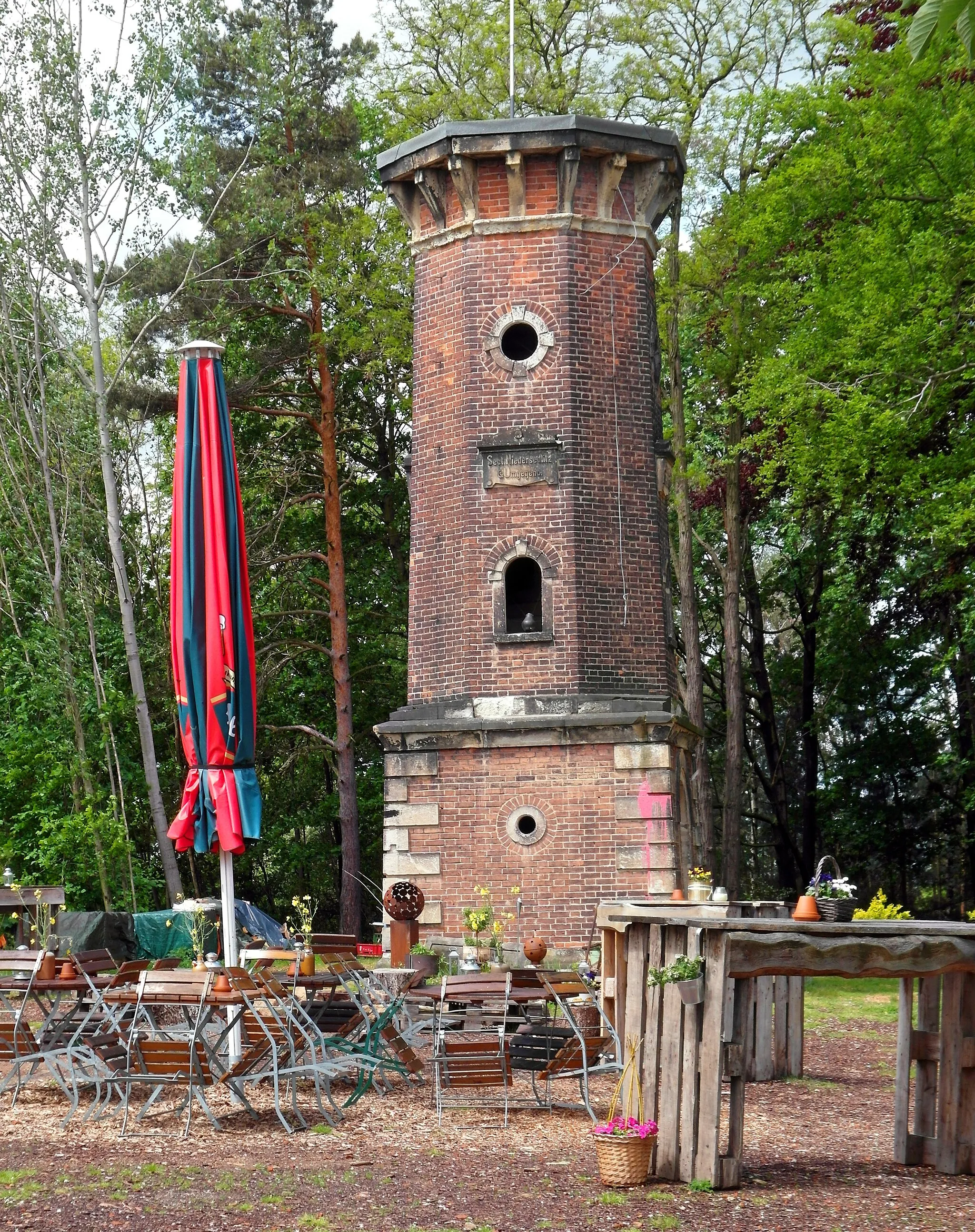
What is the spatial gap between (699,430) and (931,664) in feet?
21.0

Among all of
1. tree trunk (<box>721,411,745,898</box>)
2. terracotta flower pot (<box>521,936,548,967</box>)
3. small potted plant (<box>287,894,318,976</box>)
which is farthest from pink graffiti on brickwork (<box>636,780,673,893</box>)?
tree trunk (<box>721,411,745,898</box>)

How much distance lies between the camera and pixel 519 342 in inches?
671

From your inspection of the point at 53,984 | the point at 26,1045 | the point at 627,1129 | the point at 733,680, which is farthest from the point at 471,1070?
the point at 733,680

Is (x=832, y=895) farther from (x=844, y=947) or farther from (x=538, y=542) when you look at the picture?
(x=538, y=542)

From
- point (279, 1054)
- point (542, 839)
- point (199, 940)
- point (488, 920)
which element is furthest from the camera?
point (542, 839)

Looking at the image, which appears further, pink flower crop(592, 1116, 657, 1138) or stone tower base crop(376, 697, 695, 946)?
stone tower base crop(376, 697, 695, 946)

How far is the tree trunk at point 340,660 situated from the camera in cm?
2473

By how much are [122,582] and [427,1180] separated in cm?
1627

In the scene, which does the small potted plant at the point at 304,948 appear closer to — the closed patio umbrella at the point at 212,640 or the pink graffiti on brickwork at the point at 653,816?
A: the closed patio umbrella at the point at 212,640

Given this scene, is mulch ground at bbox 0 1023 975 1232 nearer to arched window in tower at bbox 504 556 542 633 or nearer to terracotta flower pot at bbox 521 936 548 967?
terracotta flower pot at bbox 521 936 548 967

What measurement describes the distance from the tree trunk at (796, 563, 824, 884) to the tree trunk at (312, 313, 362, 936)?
9.39 meters

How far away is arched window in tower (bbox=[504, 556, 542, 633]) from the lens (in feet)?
54.2

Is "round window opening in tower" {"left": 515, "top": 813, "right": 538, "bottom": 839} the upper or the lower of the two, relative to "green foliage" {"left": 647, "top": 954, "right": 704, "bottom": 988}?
lower

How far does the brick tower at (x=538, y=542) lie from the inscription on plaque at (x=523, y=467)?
29 mm
